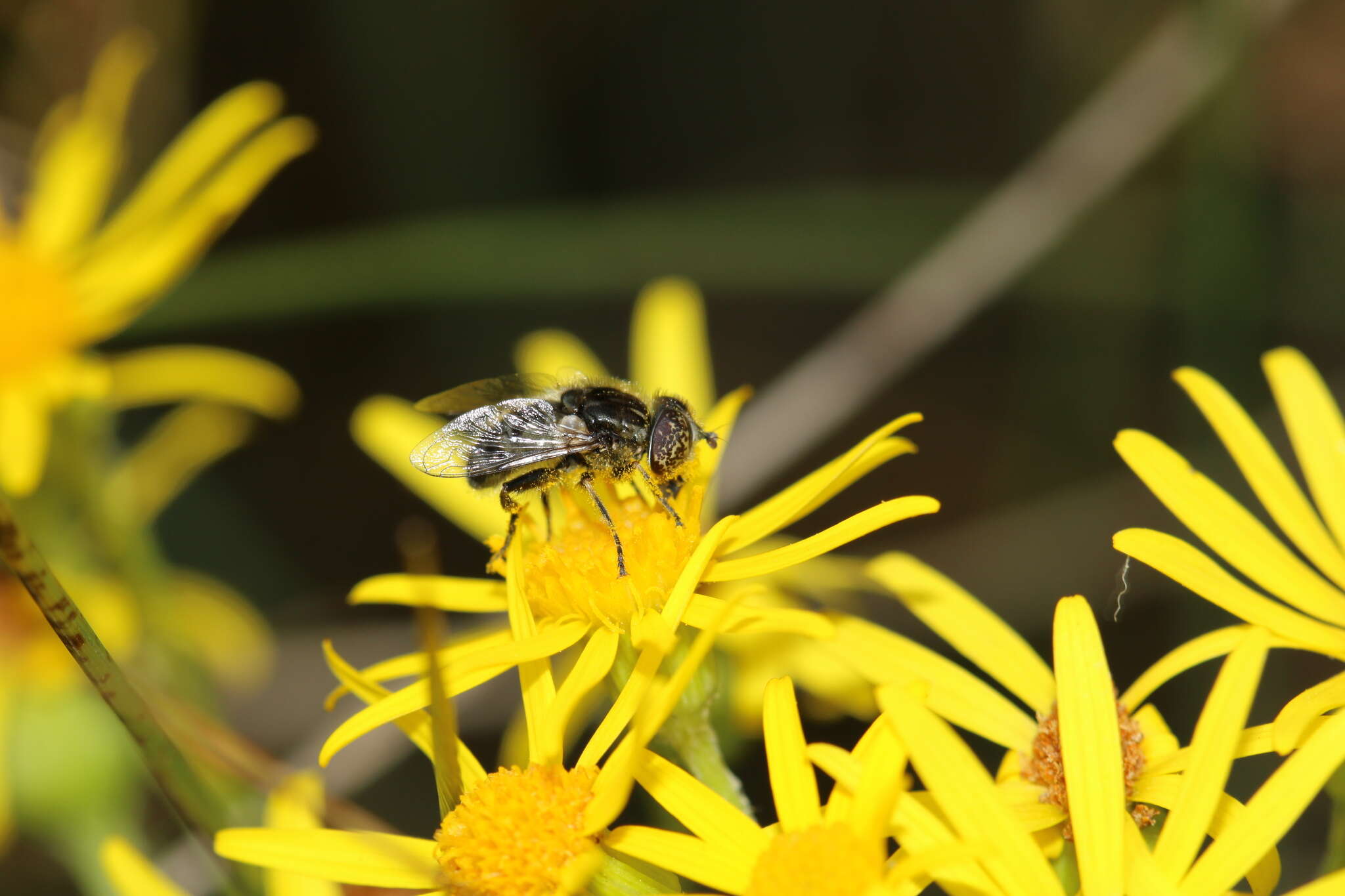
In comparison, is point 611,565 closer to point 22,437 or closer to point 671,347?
→ point 671,347

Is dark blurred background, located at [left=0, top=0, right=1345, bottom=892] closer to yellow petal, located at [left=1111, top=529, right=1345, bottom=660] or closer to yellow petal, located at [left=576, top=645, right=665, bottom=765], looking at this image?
yellow petal, located at [left=1111, top=529, right=1345, bottom=660]

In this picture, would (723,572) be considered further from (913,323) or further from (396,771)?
(396,771)

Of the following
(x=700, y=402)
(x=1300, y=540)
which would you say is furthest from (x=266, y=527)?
(x=1300, y=540)

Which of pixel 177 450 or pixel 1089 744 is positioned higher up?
pixel 177 450

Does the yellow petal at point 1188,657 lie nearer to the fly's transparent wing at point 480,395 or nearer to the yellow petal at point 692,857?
the yellow petal at point 692,857

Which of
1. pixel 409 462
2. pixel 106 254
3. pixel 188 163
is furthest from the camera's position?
pixel 188 163

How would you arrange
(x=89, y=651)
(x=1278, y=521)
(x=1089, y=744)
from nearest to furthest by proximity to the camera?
1. (x=89, y=651)
2. (x=1089, y=744)
3. (x=1278, y=521)

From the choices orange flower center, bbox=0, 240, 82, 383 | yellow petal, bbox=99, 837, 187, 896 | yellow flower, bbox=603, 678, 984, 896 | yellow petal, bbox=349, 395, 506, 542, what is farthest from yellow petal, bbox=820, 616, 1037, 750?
orange flower center, bbox=0, 240, 82, 383

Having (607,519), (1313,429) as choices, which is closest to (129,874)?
(607,519)
